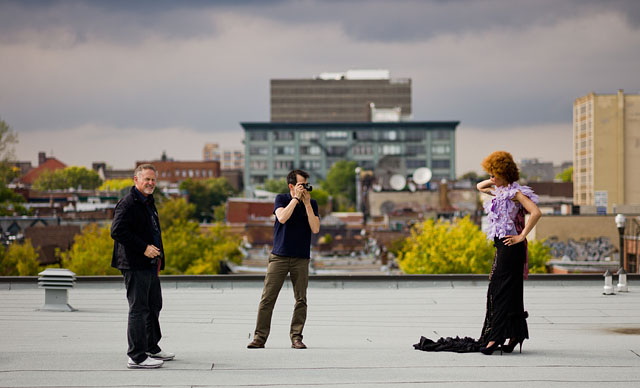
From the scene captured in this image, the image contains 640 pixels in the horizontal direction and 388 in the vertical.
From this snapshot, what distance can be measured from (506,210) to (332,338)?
2.70 m

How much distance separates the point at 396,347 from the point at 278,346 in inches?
48.1

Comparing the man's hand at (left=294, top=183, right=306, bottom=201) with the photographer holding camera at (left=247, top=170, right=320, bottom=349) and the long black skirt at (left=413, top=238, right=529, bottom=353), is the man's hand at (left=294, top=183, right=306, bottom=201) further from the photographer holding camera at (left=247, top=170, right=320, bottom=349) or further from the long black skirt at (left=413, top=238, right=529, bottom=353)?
the long black skirt at (left=413, top=238, right=529, bottom=353)

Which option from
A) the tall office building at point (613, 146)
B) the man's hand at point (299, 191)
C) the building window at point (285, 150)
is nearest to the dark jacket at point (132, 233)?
the man's hand at point (299, 191)

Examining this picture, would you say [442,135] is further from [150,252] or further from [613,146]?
[150,252]

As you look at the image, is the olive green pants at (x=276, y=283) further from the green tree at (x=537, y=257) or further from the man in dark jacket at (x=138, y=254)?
the green tree at (x=537, y=257)

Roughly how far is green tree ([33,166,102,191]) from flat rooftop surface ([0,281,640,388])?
171031 millimetres

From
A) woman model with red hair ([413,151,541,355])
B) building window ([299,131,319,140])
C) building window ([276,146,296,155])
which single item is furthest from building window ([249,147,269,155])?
woman model with red hair ([413,151,541,355])

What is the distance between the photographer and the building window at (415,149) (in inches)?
6713

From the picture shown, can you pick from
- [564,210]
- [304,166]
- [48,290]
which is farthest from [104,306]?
[304,166]

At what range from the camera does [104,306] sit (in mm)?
11734

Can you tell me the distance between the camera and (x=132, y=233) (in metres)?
6.76

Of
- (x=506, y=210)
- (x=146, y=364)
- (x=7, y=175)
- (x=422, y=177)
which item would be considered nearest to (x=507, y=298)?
(x=506, y=210)

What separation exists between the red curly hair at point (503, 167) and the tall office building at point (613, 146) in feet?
308

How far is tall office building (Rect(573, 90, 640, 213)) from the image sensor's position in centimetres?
9850
